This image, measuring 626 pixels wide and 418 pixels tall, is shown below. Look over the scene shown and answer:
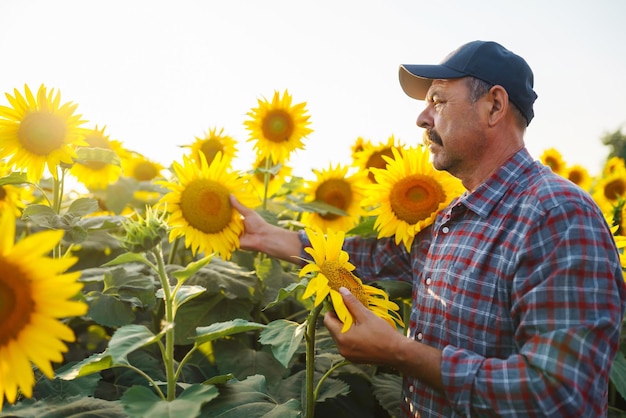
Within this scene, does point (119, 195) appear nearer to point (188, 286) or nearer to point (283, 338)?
point (188, 286)

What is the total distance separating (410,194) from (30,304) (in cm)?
187

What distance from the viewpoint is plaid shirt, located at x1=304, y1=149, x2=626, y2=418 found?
165 cm

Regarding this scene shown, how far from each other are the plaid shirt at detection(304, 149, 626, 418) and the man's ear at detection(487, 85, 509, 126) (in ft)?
0.58

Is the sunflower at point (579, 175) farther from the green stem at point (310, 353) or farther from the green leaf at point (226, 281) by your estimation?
the green stem at point (310, 353)

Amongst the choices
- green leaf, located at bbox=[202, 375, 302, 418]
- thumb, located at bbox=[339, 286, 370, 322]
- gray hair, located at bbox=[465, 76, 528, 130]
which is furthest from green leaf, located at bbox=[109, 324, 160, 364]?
gray hair, located at bbox=[465, 76, 528, 130]

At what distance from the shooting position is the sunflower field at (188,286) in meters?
1.35

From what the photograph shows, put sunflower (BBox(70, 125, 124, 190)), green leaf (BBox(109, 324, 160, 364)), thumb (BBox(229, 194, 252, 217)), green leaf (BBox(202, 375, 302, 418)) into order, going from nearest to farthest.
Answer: green leaf (BBox(109, 324, 160, 364)), green leaf (BBox(202, 375, 302, 418)), thumb (BBox(229, 194, 252, 217)), sunflower (BBox(70, 125, 124, 190))

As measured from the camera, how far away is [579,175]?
630 cm

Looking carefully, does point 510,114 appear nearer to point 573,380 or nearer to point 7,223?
point 573,380

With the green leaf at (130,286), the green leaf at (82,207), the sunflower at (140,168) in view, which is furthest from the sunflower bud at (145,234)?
the sunflower at (140,168)

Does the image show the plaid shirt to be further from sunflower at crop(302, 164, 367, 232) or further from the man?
sunflower at crop(302, 164, 367, 232)

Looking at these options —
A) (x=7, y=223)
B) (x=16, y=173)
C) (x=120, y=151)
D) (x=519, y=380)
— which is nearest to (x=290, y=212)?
(x=120, y=151)

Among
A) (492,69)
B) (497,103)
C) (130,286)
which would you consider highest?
(492,69)

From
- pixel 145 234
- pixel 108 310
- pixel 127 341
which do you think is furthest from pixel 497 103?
pixel 108 310
